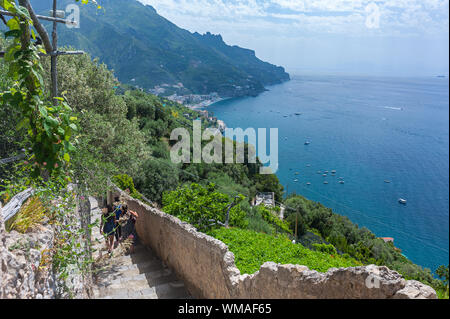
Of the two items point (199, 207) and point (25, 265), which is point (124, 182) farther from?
point (25, 265)

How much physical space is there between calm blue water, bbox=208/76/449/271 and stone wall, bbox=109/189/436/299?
50213 mm

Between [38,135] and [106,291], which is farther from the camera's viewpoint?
[106,291]

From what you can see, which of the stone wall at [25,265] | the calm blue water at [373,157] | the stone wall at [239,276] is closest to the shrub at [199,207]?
the stone wall at [239,276]

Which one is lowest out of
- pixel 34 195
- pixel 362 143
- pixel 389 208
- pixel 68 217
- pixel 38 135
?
pixel 389 208

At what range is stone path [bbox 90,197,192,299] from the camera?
5.92m

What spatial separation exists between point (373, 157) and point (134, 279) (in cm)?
9022

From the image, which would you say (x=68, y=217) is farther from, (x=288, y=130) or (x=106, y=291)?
(x=288, y=130)

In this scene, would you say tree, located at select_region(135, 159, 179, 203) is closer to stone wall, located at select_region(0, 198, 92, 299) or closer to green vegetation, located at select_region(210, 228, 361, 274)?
green vegetation, located at select_region(210, 228, 361, 274)

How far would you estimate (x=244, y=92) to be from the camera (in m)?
174

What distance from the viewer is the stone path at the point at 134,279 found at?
592cm

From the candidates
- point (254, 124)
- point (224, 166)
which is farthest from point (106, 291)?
point (254, 124)

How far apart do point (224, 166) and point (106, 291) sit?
33.7 meters

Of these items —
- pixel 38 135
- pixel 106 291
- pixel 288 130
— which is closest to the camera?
pixel 38 135

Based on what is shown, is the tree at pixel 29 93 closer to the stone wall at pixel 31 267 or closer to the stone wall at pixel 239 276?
the stone wall at pixel 31 267
